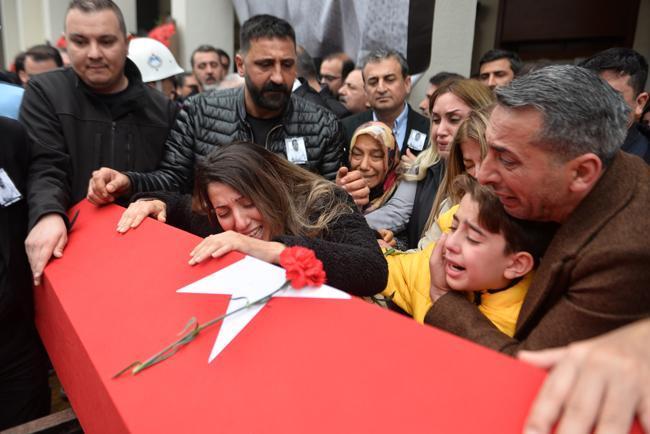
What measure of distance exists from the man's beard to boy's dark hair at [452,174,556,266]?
1550 millimetres

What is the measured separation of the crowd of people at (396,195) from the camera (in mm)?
1050

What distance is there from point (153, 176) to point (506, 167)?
65.7 inches

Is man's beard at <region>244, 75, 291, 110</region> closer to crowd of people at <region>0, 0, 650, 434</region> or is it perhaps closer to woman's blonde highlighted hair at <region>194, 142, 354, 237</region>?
crowd of people at <region>0, 0, 650, 434</region>

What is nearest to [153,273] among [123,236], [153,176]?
[123,236]

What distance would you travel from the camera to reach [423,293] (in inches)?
63.4

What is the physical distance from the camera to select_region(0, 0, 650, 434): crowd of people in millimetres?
1050

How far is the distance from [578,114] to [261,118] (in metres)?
1.87

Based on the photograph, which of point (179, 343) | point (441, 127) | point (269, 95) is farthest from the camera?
point (269, 95)

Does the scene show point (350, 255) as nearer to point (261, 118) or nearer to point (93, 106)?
point (261, 118)

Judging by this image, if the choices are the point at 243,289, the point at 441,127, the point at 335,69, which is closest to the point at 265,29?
the point at 441,127

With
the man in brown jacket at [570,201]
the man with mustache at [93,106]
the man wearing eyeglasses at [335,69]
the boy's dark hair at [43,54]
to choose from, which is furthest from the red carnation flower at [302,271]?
the boy's dark hair at [43,54]

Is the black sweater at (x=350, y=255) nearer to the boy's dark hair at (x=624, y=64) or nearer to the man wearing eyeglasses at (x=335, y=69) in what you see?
the boy's dark hair at (x=624, y=64)

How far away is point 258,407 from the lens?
2.95 ft

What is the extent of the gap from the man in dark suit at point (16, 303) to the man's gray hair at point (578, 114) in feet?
5.71
